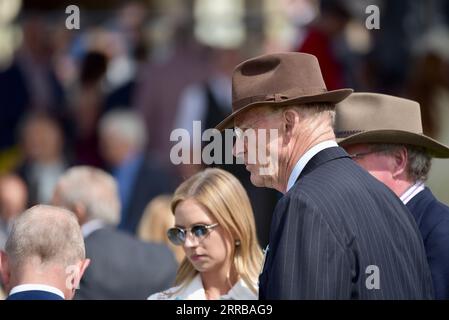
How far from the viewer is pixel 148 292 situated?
6.86 meters

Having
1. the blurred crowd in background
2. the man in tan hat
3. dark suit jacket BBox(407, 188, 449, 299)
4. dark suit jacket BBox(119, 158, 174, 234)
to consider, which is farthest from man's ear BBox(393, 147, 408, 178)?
dark suit jacket BBox(119, 158, 174, 234)

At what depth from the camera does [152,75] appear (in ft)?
38.6

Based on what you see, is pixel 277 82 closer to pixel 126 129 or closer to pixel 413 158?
pixel 413 158

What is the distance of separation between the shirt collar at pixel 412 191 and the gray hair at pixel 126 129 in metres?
5.83

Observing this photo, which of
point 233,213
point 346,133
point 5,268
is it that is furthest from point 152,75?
point 5,268

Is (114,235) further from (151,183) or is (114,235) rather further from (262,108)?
(151,183)

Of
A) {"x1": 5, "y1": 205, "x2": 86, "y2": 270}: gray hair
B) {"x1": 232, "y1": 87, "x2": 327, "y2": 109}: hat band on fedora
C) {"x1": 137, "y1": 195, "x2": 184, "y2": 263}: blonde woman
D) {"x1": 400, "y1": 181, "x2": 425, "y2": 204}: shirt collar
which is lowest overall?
{"x1": 137, "y1": 195, "x2": 184, "y2": 263}: blonde woman

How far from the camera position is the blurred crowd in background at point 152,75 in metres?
10.5

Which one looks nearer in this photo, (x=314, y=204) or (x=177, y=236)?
(x=314, y=204)

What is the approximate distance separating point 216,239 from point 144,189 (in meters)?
4.90

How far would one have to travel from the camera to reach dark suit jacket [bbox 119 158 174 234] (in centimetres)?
1048

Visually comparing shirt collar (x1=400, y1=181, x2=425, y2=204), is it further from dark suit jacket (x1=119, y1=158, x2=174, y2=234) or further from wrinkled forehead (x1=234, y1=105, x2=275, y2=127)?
dark suit jacket (x1=119, y1=158, x2=174, y2=234)

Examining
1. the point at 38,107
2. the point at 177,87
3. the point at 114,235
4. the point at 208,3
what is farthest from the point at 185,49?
the point at 114,235

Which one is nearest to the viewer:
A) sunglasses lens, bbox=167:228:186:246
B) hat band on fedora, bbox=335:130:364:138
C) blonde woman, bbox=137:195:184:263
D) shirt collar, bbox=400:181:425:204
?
shirt collar, bbox=400:181:425:204
